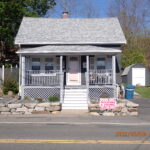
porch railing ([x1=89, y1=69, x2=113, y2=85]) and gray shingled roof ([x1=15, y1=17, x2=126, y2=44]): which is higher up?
gray shingled roof ([x1=15, y1=17, x2=126, y2=44])

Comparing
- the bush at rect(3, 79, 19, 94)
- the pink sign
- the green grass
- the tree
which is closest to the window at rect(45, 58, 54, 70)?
the bush at rect(3, 79, 19, 94)

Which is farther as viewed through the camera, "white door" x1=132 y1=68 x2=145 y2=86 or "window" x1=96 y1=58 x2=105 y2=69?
"white door" x1=132 y1=68 x2=145 y2=86

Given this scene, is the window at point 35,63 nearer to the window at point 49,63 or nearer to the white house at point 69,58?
the white house at point 69,58

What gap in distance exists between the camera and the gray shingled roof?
2241 cm

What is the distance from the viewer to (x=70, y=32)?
23781 mm

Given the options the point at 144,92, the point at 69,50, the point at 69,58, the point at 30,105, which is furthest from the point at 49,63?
the point at 144,92

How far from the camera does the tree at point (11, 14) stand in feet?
89.2

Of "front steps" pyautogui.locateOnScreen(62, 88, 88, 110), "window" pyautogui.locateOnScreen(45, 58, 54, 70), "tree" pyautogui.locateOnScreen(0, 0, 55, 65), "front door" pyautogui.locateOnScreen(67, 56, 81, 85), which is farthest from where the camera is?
"tree" pyautogui.locateOnScreen(0, 0, 55, 65)

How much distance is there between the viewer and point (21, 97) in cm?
2042

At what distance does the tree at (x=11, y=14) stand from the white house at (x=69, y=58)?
9.79 ft

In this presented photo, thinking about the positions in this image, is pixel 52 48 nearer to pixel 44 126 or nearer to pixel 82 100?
pixel 82 100

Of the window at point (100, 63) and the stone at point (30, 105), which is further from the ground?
the window at point (100, 63)
